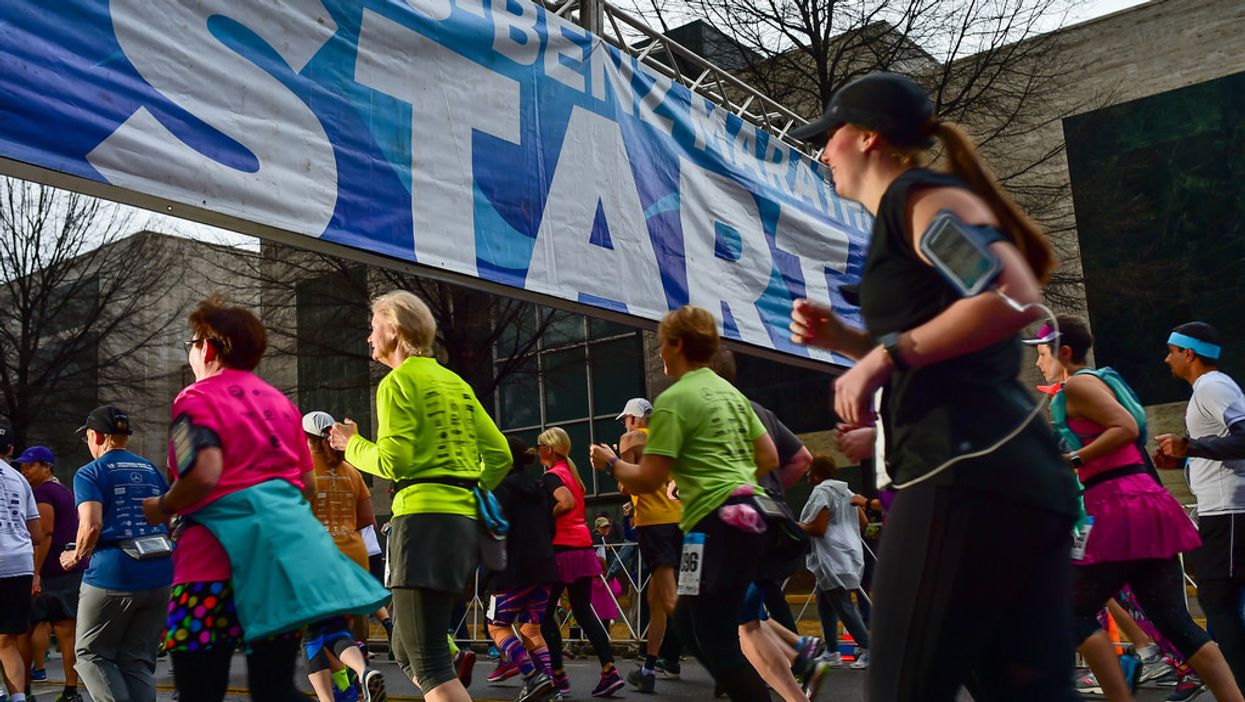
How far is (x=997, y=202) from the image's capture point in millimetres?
2492

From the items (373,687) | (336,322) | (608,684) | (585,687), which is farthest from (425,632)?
(336,322)

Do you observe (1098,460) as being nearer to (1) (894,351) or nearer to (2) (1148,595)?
(2) (1148,595)

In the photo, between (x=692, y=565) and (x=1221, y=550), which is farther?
(x=1221, y=550)

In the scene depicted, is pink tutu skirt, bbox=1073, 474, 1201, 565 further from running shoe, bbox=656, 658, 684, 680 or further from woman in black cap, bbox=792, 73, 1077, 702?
running shoe, bbox=656, 658, 684, 680

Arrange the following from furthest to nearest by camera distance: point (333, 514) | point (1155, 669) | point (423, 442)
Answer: point (1155, 669), point (333, 514), point (423, 442)

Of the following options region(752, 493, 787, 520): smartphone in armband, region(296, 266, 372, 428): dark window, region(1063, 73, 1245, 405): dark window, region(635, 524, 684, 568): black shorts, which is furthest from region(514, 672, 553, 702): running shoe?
region(1063, 73, 1245, 405): dark window

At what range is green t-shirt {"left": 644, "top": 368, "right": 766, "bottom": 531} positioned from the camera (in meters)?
4.57

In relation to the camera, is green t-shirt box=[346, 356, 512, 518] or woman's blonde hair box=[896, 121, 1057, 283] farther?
green t-shirt box=[346, 356, 512, 518]

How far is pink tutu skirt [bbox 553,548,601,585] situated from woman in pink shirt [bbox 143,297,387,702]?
5.37 metres

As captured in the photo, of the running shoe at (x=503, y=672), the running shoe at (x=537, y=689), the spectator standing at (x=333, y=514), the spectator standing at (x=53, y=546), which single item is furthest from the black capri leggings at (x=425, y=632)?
the spectator standing at (x=53, y=546)

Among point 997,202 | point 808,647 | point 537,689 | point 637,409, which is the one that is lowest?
point 537,689

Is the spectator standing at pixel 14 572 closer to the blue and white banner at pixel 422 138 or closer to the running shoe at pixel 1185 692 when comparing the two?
the blue and white banner at pixel 422 138

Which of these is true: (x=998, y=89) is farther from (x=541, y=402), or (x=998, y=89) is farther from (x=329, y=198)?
(x=329, y=198)

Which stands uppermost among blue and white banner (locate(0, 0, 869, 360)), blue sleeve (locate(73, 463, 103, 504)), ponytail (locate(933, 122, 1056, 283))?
blue and white banner (locate(0, 0, 869, 360))
